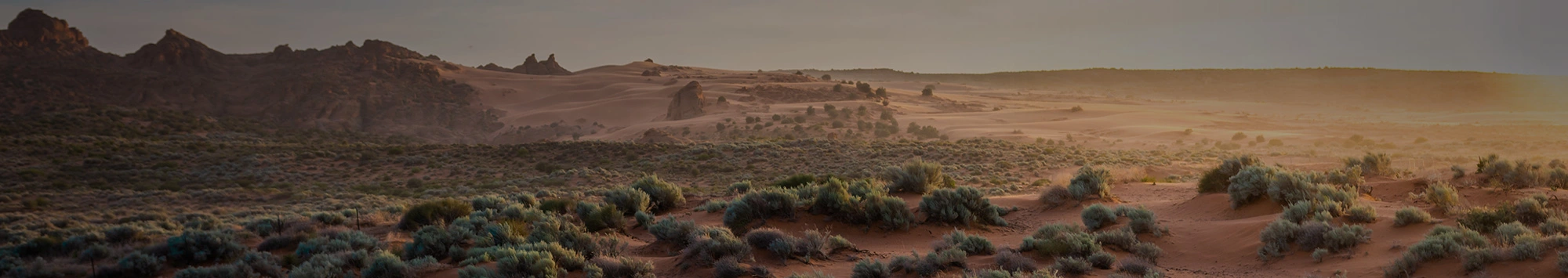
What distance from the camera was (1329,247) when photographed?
7367mm

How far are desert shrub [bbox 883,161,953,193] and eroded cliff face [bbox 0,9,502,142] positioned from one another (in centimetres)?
4992

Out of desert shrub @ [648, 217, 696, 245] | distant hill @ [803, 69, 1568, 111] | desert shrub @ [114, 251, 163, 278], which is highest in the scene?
desert shrub @ [648, 217, 696, 245]

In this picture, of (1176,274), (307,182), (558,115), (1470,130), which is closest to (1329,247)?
(1176,274)

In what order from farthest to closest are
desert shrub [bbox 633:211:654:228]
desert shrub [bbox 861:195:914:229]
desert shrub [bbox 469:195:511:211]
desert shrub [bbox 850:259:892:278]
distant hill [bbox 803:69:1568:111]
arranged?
distant hill [bbox 803:69:1568:111] → desert shrub [bbox 469:195:511:211] → desert shrub [bbox 633:211:654:228] → desert shrub [bbox 861:195:914:229] → desert shrub [bbox 850:259:892:278]

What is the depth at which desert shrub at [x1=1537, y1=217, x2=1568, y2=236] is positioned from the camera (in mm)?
6988

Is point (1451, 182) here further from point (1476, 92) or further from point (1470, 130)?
point (1476, 92)

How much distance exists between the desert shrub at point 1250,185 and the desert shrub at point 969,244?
4102 mm

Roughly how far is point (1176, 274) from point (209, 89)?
224 ft

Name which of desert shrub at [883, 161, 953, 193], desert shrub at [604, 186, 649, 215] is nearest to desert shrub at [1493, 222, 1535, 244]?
desert shrub at [883, 161, 953, 193]

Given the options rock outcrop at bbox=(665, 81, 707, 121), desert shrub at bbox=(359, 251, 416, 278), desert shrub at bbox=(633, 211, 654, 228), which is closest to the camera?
desert shrub at bbox=(359, 251, 416, 278)

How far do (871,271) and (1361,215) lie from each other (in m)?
5.29

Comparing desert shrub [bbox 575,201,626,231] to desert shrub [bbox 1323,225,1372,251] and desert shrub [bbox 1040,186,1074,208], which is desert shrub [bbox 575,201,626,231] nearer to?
desert shrub [bbox 1040,186,1074,208]

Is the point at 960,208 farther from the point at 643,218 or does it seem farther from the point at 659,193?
the point at 659,193

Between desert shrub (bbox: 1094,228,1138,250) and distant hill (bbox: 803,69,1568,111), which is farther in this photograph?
distant hill (bbox: 803,69,1568,111)
